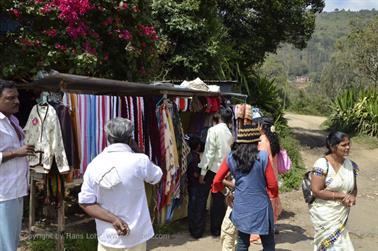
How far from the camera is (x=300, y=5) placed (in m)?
17.2

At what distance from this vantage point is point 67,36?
656cm

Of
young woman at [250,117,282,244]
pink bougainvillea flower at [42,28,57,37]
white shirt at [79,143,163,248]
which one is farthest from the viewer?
pink bougainvillea flower at [42,28,57,37]

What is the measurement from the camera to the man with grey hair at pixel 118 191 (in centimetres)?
299

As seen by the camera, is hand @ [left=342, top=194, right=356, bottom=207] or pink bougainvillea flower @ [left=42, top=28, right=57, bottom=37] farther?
pink bougainvillea flower @ [left=42, top=28, right=57, bottom=37]

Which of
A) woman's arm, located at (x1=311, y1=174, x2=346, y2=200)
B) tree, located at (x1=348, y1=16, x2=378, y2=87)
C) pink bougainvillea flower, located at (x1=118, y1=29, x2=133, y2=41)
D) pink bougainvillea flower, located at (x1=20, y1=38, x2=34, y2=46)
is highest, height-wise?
tree, located at (x1=348, y1=16, x2=378, y2=87)

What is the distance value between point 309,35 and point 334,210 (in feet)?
52.1

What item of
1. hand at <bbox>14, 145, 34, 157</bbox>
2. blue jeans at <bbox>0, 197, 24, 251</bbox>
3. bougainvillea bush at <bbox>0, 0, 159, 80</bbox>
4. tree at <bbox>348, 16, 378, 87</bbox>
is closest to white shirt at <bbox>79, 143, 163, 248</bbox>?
hand at <bbox>14, 145, 34, 157</bbox>

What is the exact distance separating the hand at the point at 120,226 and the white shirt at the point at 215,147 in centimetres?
305

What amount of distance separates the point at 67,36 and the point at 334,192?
4.50m

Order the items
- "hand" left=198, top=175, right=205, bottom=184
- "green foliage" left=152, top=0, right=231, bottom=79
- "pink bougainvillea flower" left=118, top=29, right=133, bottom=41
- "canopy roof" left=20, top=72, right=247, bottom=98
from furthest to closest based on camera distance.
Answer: "green foliage" left=152, top=0, right=231, bottom=79, "pink bougainvillea flower" left=118, top=29, right=133, bottom=41, "hand" left=198, top=175, right=205, bottom=184, "canopy roof" left=20, top=72, right=247, bottom=98

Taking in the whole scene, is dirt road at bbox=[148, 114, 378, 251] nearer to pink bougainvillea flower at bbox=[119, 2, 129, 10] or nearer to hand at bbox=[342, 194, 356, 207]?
hand at bbox=[342, 194, 356, 207]

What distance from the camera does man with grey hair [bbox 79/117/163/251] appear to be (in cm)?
299

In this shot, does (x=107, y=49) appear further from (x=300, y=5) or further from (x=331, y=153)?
(x=300, y=5)

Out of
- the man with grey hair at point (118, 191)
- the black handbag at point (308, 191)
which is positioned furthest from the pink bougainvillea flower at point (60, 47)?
the black handbag at point (308, 191)
